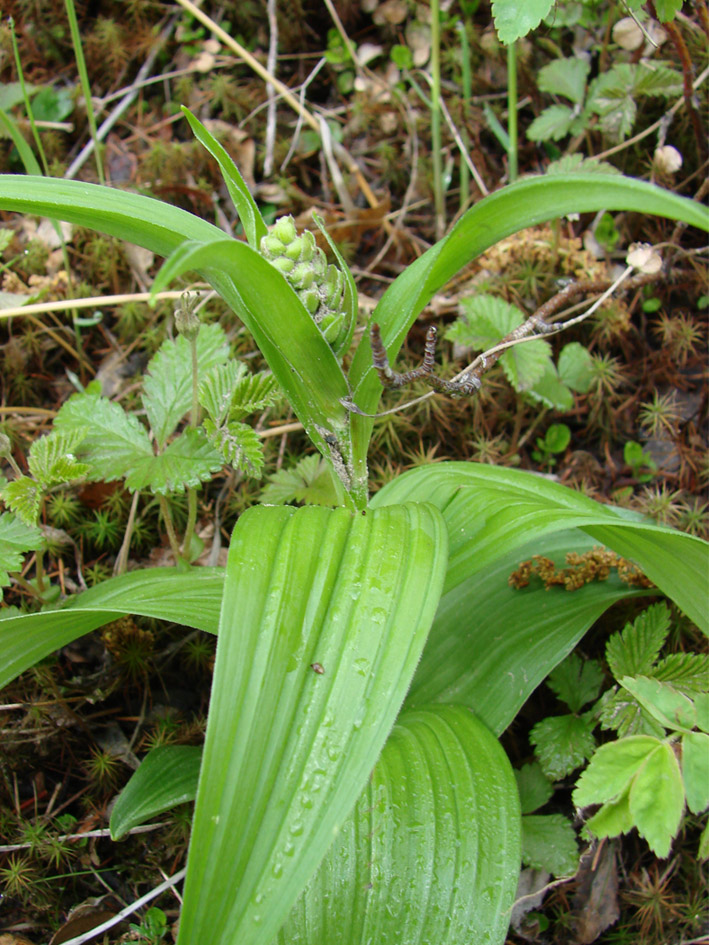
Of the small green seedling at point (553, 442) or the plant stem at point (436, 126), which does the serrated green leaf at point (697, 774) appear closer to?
the small green seedling at point (553, 442)

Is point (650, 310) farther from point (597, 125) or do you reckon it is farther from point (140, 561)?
point (140, 561)

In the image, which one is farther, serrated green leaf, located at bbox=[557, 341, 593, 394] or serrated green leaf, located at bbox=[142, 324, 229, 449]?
serrated green leaf, located at bbox=[557, 341, 593, 394]

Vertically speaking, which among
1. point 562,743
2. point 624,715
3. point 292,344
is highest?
point 292,344

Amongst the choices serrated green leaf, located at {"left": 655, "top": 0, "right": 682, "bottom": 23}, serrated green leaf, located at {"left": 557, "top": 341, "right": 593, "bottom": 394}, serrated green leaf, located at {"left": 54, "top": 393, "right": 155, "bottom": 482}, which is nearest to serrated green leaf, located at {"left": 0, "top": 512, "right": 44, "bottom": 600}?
serrated green leaf, located at {"left": 54, "top": 393, "right": 155, "bottom": 482}

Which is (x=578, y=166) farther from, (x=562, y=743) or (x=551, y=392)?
(x=562, y=743)

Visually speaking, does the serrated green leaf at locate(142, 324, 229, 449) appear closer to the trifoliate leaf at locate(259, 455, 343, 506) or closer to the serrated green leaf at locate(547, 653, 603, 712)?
the trifoliate leaf at locate(259, 455, 343, 506)

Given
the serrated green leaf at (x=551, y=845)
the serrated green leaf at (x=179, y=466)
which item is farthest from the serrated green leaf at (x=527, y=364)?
the serrated green leaf at (x=551, y=845)

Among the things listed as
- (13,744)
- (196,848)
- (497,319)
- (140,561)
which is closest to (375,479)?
(497,319)

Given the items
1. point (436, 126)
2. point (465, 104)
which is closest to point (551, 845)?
point (436, 126)
